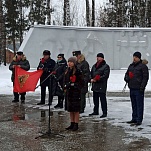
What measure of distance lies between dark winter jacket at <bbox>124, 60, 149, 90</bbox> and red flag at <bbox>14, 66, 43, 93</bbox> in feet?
10.7

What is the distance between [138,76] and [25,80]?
3.93m

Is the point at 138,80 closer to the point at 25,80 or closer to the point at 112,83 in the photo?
the point at 25,80

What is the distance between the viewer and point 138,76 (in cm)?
898

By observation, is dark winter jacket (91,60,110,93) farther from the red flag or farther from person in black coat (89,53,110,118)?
the red flag

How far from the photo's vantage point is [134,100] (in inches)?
366

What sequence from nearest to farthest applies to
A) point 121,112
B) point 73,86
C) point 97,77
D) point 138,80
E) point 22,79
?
point 73,86 < point 138,80 < point 97,77 < point 121,112 < point 22,79

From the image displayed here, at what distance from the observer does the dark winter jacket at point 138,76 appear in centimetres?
887

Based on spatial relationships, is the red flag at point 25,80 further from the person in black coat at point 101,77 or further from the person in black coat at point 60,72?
the person in black coat at point 101,77

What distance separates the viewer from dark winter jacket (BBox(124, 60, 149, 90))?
887 cm

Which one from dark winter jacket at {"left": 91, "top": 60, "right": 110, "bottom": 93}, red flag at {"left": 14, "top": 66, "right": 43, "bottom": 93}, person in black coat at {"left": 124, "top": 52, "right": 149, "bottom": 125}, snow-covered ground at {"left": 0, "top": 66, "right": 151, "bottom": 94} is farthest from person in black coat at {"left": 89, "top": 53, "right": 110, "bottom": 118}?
snow-covered ground at {"left": 0, "top": 66, "right": 151, "bottom": 94}

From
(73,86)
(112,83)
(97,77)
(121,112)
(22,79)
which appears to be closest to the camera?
(73,86)

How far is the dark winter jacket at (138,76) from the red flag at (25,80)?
327cm

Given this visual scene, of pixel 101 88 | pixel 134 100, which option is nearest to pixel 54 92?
pixel 101 88

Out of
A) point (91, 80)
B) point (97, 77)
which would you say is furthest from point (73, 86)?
point (91, 80)
